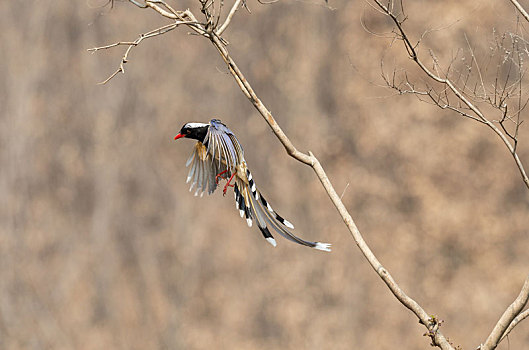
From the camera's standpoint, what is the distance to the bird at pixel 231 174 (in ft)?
7.86

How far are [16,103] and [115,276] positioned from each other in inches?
74.1

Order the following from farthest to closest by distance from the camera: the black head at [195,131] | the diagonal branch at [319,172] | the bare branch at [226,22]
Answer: the black head at [195,131] < the bare branch at [226,22] < the diagonal branch at [319,172]

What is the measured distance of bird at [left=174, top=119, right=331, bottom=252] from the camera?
94.3 inches

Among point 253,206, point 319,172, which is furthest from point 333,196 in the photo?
point 253,206

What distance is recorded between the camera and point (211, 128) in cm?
240

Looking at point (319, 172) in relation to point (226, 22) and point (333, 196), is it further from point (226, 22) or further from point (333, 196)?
point (226, 22)

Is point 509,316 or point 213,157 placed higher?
point 213,157

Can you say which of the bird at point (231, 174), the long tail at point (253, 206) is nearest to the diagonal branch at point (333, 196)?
the bird at point (231, 174)

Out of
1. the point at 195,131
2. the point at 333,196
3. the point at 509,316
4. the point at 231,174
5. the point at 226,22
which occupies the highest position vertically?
the point at 226,22

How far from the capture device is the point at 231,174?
2457mm

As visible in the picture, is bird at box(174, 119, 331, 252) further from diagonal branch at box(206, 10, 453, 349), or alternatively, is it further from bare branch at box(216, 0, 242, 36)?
bare branch at box(216, 0, 242, 36)

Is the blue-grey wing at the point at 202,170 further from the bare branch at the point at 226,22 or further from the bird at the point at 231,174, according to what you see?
the bare branch at the point at 226,22

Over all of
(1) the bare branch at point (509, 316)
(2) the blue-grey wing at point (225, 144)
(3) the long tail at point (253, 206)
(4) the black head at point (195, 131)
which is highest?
(4) the black head at point (195, 131)

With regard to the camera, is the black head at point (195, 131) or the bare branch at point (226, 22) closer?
the bare branch at point (226, 22)
